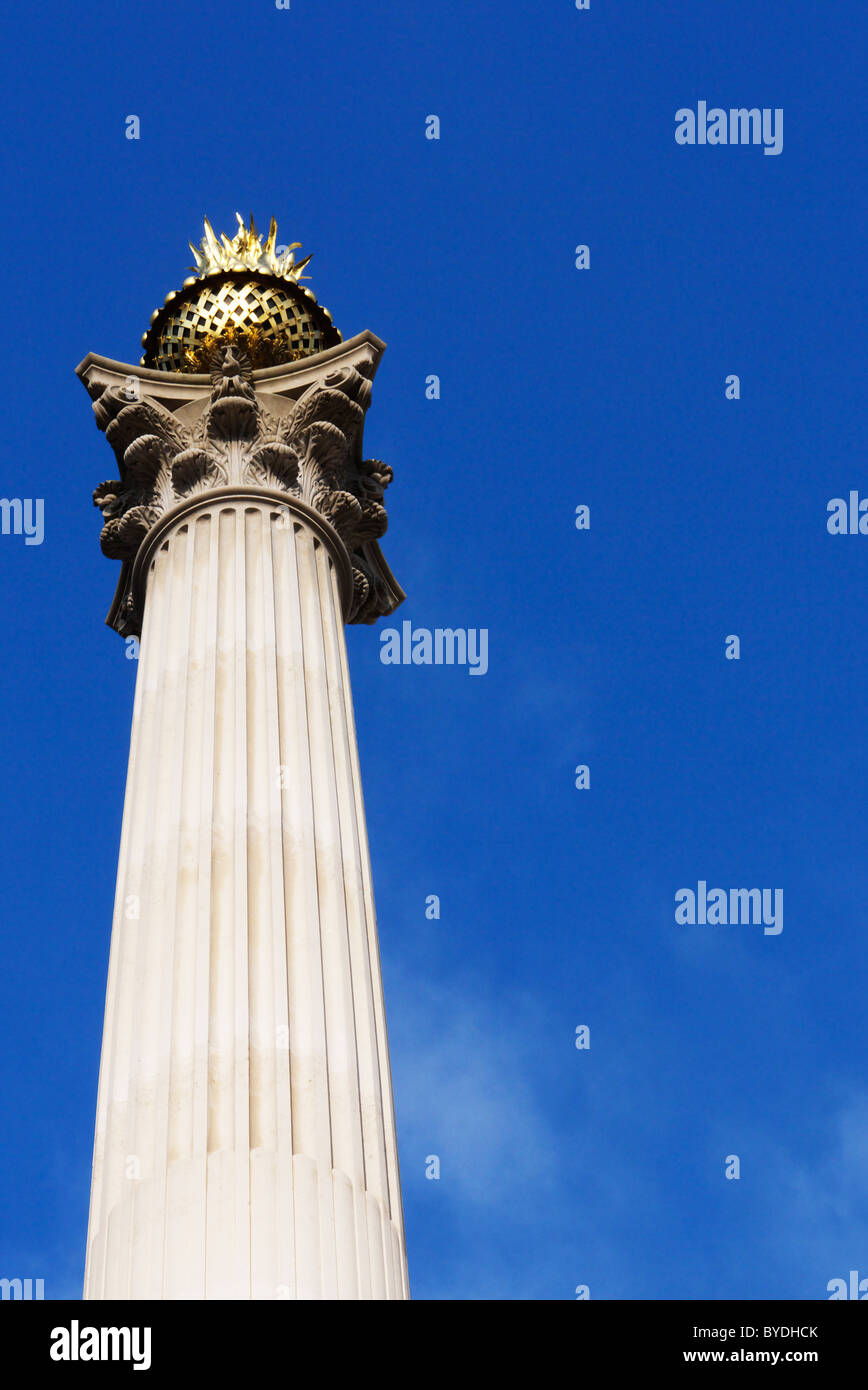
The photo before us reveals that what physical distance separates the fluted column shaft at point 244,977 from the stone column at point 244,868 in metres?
0.04

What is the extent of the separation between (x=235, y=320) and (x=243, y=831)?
1576 cm

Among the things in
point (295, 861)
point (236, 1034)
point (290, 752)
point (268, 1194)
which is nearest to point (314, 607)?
point (290, 752)

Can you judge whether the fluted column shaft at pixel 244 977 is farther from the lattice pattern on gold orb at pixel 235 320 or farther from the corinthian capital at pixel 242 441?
the lattice pattern on gold orb at pixel 235 320

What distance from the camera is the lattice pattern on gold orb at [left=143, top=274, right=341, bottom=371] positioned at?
1603 inches

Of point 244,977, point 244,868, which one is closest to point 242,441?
point 244,868

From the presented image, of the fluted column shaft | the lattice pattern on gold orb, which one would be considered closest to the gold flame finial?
the lattice pattern on gold orb

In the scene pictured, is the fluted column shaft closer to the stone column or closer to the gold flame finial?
the stone column

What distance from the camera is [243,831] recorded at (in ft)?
95.7

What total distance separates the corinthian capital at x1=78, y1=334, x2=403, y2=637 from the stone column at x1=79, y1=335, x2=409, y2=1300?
50 mm

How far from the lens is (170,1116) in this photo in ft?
84.2

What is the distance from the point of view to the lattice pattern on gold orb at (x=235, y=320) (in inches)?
1603

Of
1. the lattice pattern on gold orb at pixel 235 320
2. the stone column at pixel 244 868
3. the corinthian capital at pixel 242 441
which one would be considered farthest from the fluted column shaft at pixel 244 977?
the lattice pattern on gold orb at pixel 235 320
